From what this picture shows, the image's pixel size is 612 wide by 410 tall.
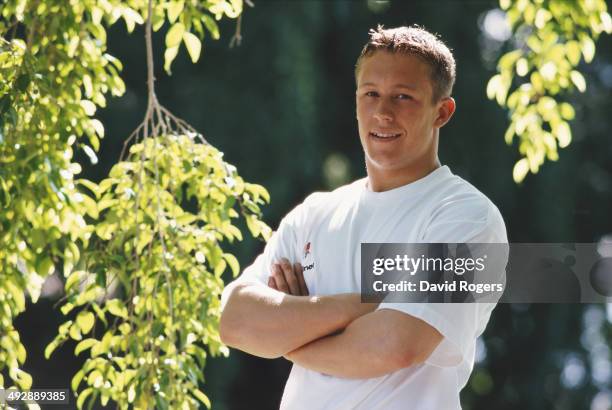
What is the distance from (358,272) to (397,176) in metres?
0.23

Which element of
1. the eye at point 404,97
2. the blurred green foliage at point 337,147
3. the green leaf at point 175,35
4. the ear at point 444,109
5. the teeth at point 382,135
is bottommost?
the blurred green foliage at point 337,147

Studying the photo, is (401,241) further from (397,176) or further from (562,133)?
(562,133)

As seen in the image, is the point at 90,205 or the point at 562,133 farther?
the point at 562,133

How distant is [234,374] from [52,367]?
5.16 feet

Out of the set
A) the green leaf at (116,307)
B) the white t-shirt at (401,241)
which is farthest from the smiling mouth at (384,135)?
the green leaf at (116,307)

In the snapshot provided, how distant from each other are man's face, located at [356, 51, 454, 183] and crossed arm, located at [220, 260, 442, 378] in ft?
1.05

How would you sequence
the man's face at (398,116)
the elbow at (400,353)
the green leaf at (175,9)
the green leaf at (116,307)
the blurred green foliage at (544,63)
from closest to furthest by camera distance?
the elbow at (400,353) → the man's face at (398,116) → the green leaf at (175,9) → the green leaf at (116,307) → the blurred green foliage at (544,63)

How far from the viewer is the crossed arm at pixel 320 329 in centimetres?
212

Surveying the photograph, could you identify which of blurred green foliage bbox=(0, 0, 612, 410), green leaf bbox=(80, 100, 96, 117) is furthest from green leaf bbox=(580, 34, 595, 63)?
blurred green foliage bbox=(0, 0, 612, 410)

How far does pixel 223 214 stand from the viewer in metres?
2.89

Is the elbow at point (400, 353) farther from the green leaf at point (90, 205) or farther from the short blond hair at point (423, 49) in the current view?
the green leaf at point (90, 205)

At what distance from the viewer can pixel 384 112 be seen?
236 cm

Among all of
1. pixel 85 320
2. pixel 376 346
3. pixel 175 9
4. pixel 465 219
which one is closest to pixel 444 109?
pixel 465 219

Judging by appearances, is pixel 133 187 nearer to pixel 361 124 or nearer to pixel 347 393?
pixel 361 124
